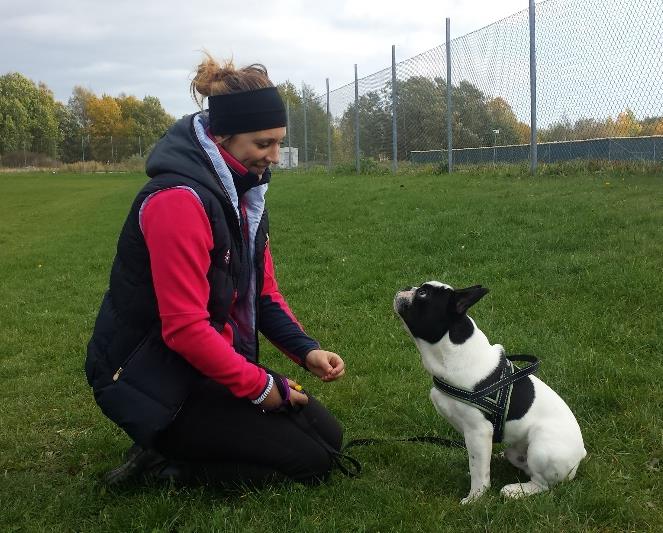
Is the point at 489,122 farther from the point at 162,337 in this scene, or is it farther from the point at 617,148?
the point at 162,337

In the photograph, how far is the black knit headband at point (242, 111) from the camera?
296 cm

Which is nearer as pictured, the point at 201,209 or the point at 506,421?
the point at 201,209

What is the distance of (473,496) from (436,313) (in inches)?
32.5

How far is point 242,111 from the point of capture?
297cm

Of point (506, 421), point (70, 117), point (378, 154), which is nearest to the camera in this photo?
point (506, 421)

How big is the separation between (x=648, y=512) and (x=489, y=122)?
1229 centimetres

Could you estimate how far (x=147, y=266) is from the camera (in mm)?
2848

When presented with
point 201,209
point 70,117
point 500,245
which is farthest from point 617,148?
point 70,117

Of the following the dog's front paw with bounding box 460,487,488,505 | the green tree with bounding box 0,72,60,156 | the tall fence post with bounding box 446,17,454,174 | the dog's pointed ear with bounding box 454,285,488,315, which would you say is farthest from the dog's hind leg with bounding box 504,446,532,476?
the green tree with bounding box 0,72,60,156

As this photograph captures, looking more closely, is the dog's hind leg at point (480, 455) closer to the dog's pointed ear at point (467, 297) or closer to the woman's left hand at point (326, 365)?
the dog's pointed ear at point (467, 297)

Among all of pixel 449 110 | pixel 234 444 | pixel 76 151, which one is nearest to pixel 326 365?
pixel 234 444

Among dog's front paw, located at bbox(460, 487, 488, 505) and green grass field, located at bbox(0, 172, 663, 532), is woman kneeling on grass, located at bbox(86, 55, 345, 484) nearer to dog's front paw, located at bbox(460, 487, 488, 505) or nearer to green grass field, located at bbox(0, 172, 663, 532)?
green grass field, located at bbox(0, 172, 663, 532)

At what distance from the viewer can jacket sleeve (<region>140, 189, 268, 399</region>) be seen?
270 cm

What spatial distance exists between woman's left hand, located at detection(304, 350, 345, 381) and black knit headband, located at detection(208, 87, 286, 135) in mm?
1147
